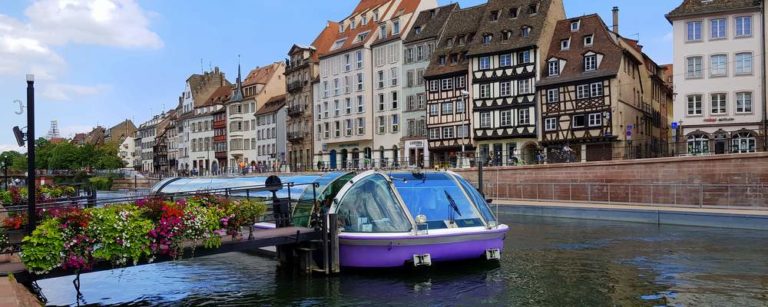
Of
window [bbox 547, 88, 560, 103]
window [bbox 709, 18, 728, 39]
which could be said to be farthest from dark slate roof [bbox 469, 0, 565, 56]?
window [bbox 709, 18, 728, 39]

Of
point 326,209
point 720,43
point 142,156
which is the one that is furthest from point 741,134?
point 142,156

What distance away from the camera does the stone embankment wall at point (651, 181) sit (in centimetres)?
3222

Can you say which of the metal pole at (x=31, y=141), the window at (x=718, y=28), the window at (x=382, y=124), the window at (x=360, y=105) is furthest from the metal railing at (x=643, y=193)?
the window at (x=360, y=105)

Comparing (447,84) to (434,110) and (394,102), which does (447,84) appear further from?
(394,102)

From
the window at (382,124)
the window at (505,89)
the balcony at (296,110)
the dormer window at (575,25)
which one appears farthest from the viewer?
the balcony at (296,110)

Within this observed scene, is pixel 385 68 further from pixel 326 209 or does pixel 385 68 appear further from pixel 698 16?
pixel 326 209

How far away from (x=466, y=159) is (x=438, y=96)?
10237 mm

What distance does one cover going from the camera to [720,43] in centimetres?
4466

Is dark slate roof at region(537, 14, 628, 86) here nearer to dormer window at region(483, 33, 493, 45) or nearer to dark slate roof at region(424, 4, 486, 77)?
dormer window at region(483, 33, 493, 45)

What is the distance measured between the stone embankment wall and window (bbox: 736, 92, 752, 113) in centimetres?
1073

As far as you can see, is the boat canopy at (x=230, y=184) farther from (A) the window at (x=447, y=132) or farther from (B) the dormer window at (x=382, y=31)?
(B) the dormer window at (x=382, y=31)

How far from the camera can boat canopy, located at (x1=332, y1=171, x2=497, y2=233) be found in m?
16.2

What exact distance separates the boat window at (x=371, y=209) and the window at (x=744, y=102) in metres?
35.8

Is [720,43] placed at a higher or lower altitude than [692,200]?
higher
